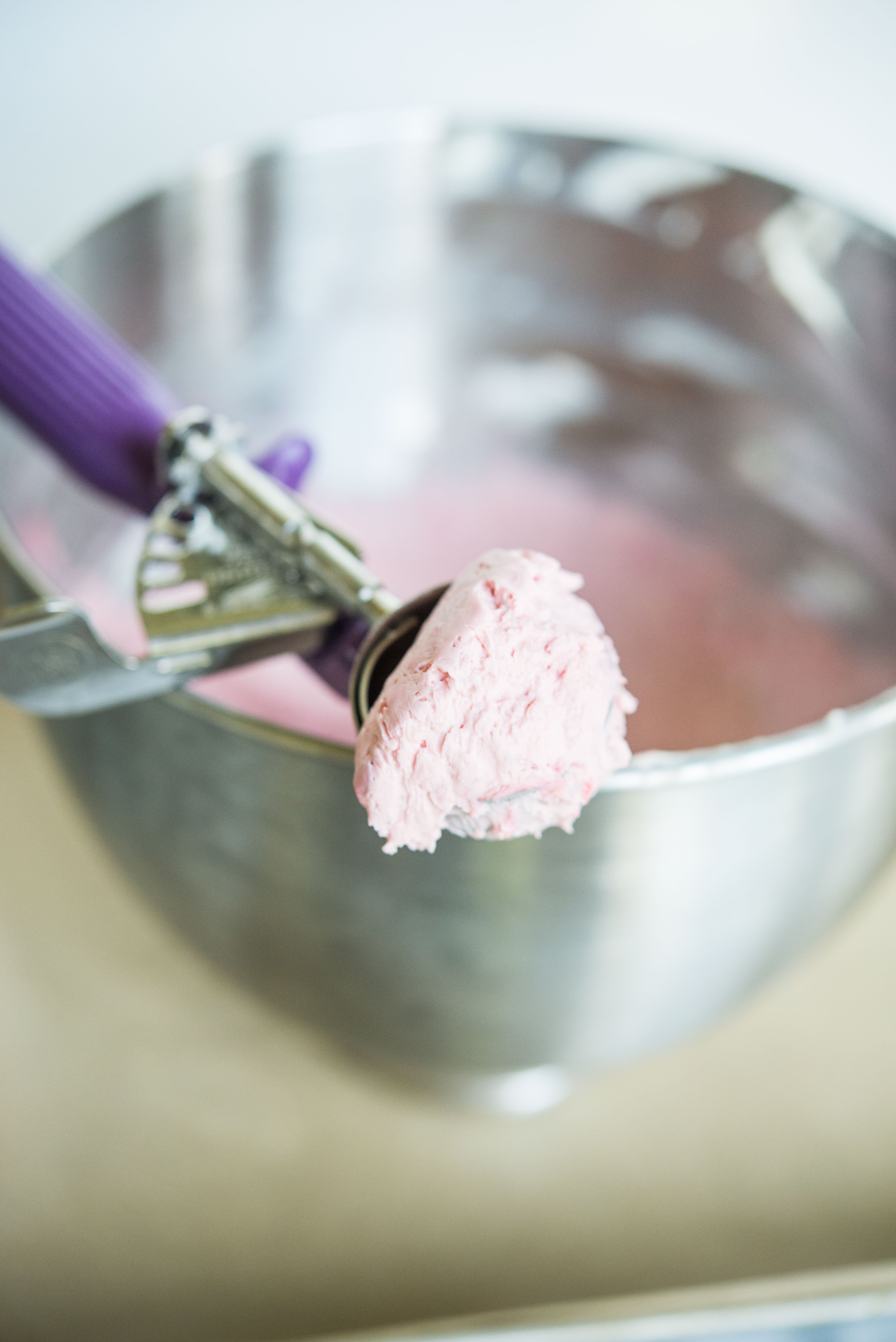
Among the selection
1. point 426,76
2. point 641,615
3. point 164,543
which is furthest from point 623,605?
point 426,76

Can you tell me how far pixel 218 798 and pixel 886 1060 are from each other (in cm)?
27

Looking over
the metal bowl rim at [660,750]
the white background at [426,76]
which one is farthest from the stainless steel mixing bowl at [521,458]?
the white background at [426,76]

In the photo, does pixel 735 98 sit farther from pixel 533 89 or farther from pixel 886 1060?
pixel 886 1060

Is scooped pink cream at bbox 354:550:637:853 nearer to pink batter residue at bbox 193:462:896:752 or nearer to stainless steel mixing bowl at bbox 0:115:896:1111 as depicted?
stainless steel mixing bowl at bbox 0:115:896:1111

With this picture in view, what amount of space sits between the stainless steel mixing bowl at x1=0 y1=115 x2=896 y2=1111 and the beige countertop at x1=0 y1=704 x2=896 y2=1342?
0.10ft

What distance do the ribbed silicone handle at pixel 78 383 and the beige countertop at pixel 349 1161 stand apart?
0.28 feet

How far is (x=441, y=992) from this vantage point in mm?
302

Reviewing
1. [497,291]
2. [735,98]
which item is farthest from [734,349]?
[735,98]

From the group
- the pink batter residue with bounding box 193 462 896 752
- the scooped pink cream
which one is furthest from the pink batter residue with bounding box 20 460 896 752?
the scooped pink cream

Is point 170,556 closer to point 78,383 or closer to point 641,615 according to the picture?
point 78,383

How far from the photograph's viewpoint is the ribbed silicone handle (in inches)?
13.4

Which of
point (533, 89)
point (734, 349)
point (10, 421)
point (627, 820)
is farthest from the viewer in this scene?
point (533, 89)

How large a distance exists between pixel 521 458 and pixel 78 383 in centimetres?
24

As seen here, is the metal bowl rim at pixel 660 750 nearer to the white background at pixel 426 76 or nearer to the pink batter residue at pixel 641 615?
the pink batter residue at pixel 641 615
